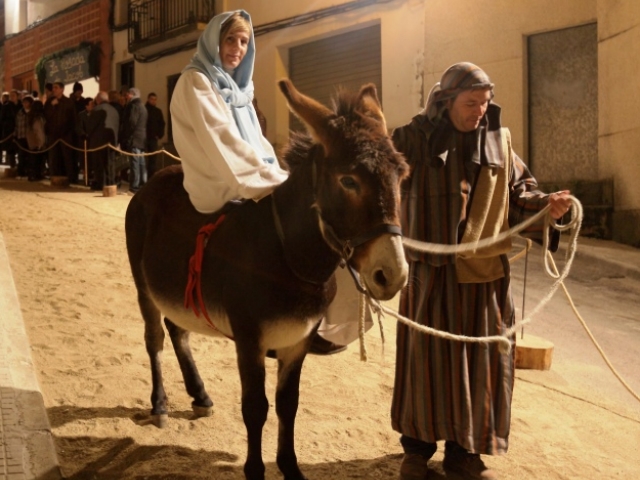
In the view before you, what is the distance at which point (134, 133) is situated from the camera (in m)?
13.1

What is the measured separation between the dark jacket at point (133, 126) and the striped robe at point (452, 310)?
10468 mm

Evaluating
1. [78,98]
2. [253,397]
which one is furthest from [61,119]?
[253,397]

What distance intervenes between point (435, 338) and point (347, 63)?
12.9 m

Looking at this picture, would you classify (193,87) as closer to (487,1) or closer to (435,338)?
(435,338)

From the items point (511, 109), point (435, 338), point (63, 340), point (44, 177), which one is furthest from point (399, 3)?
point (435, 338)

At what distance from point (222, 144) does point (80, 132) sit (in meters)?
12.3

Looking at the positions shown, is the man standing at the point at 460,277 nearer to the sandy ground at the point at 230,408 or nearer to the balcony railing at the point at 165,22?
the sandy ground at the point at 230,408

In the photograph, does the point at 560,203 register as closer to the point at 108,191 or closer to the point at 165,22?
the point at 108,191

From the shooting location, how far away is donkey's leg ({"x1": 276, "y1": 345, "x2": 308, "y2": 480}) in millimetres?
3377

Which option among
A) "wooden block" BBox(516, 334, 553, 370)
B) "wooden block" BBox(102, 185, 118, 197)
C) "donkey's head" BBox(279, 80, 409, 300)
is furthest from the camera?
"wooden block" BBox(102, 185, 118, 197)

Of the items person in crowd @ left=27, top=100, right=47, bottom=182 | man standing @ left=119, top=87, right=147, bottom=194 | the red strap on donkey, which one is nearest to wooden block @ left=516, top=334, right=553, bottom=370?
the red strap on donkey

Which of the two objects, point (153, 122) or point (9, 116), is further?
point (9, 116)

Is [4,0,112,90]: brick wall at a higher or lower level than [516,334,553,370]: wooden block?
higher

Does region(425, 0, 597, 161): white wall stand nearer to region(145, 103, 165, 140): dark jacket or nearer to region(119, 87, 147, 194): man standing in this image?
region(119, 87, 147, 194): man standing
